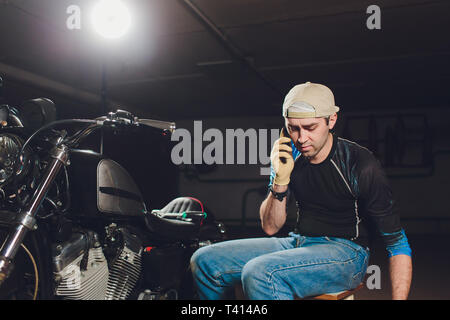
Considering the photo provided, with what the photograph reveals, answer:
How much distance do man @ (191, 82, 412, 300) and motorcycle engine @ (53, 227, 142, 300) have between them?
309mm

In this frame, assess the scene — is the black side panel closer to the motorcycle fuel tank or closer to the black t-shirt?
the motorcycle fuel tank

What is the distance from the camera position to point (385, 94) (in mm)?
6680

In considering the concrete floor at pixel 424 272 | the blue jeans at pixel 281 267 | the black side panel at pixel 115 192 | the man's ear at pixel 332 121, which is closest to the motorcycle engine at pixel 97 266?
the black side panel at pixel 115 192

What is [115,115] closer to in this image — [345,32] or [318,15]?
[318,15]

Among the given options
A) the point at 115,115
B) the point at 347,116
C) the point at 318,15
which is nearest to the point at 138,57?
the point at 318,15

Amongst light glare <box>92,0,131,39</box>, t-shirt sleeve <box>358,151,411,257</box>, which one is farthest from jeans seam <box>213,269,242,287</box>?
light glare <box>92,0,131,39</box>

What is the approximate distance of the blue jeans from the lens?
4.51 feet

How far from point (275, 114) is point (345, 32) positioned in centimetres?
402

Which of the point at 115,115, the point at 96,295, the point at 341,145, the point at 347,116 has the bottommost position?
the point at 96,295

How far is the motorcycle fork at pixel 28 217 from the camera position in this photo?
1.34 m

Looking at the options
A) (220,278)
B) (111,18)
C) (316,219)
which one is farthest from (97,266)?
(111,18)

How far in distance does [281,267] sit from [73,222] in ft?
2.89

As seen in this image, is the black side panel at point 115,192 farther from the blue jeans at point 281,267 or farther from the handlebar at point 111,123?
the blue jeans at point 281,267

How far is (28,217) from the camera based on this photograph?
139 cm
